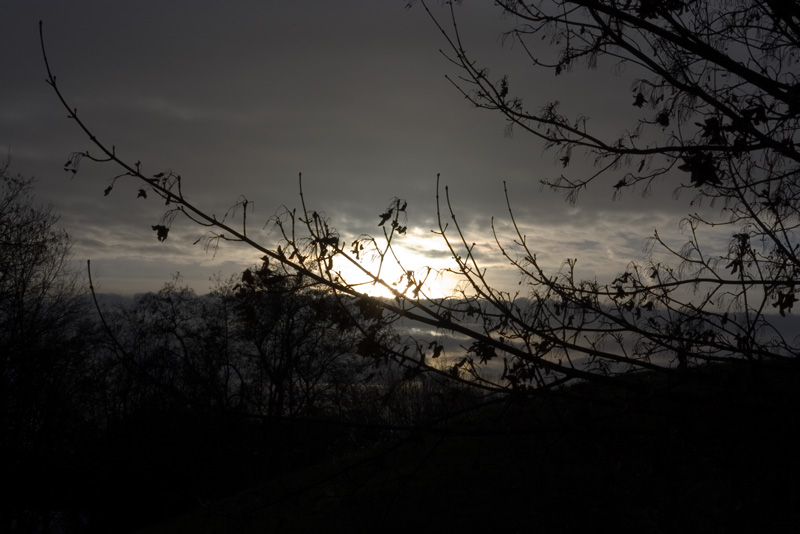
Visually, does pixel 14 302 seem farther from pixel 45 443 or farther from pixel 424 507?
pixel 424 507

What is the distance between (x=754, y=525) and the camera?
11.3 meters

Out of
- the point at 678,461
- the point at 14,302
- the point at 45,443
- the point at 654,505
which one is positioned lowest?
the point at 45,443

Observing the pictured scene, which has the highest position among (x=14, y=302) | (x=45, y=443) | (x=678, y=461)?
(x=14, y=302)

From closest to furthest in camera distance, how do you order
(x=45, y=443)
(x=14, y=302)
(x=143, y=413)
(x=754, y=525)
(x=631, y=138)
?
(x=631, y=138) → (x=754, y=525) → (x=14, y=302) → (x=45, y=443) → (x=143, y=413)

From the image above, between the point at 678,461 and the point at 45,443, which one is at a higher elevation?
the point at 678,461

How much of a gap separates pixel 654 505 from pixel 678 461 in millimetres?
308

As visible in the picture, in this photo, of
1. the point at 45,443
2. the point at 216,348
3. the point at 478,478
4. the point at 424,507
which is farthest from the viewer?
the point at 216,348

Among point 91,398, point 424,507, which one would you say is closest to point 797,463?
point 424,507

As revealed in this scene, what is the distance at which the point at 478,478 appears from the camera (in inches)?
599

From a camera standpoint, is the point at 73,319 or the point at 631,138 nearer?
A: the point at 631,138

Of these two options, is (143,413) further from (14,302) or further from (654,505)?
(654,505)

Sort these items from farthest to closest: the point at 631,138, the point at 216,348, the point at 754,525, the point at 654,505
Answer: the point at 216,348
the point at 754,525
the point at 631,138
the point at 654,505

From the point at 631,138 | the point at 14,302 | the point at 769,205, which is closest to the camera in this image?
the point at 769,205

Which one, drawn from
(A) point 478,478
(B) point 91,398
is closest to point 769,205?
(A) point 478,478
